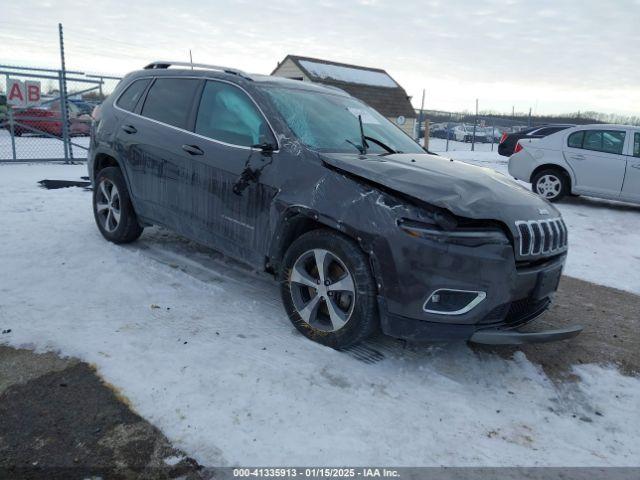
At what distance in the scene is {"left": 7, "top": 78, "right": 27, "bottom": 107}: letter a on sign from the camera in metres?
11.2

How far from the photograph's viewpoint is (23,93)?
11406 mm

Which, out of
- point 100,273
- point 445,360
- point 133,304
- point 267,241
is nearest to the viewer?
point 445,360

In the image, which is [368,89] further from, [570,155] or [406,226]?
[406,226]

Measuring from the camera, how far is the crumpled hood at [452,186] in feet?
9.84

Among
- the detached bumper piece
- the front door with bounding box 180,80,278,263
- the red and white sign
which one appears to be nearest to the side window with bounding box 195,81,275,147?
the front door with bounding box 180,80,278,263

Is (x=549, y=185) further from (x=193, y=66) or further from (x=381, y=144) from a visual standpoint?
(x=193, y=66)

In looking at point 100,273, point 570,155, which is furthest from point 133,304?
point 570,155

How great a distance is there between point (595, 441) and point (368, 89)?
81.8ft

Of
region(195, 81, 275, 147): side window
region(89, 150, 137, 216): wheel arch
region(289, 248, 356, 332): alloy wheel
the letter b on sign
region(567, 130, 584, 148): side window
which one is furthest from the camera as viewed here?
the letter b on sign

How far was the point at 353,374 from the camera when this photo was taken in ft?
10.3

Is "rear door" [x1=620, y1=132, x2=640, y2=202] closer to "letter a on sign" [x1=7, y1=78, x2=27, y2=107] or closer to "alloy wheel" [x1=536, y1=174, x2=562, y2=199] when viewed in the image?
"alloy wheel" [x1=536, y1=174, x2=562, y2=199]

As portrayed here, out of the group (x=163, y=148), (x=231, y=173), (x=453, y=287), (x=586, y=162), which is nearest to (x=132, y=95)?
(x=163, y=148)

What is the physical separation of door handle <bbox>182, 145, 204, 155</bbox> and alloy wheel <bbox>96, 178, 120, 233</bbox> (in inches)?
50.0

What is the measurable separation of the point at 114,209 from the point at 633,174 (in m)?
8.74
